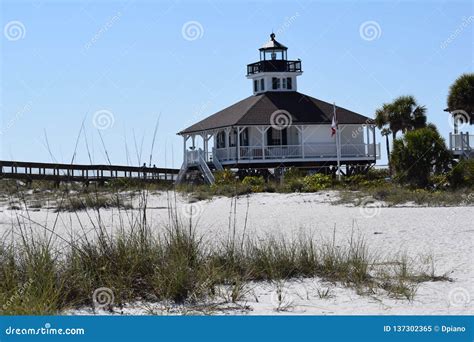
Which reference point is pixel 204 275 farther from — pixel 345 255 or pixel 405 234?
pixel 405 234

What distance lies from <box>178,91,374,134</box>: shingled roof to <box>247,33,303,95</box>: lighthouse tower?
2.46 ft

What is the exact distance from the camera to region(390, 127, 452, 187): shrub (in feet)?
86.7

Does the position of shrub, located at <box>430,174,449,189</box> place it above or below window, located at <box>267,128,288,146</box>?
below

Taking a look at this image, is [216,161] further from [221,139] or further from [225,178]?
[225,178]

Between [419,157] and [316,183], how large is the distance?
388 cm

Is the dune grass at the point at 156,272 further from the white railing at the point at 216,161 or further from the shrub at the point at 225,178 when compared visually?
the white railing at the point at 216,161

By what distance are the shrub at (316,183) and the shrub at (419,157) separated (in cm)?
264

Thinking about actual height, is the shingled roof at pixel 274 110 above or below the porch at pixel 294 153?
above
